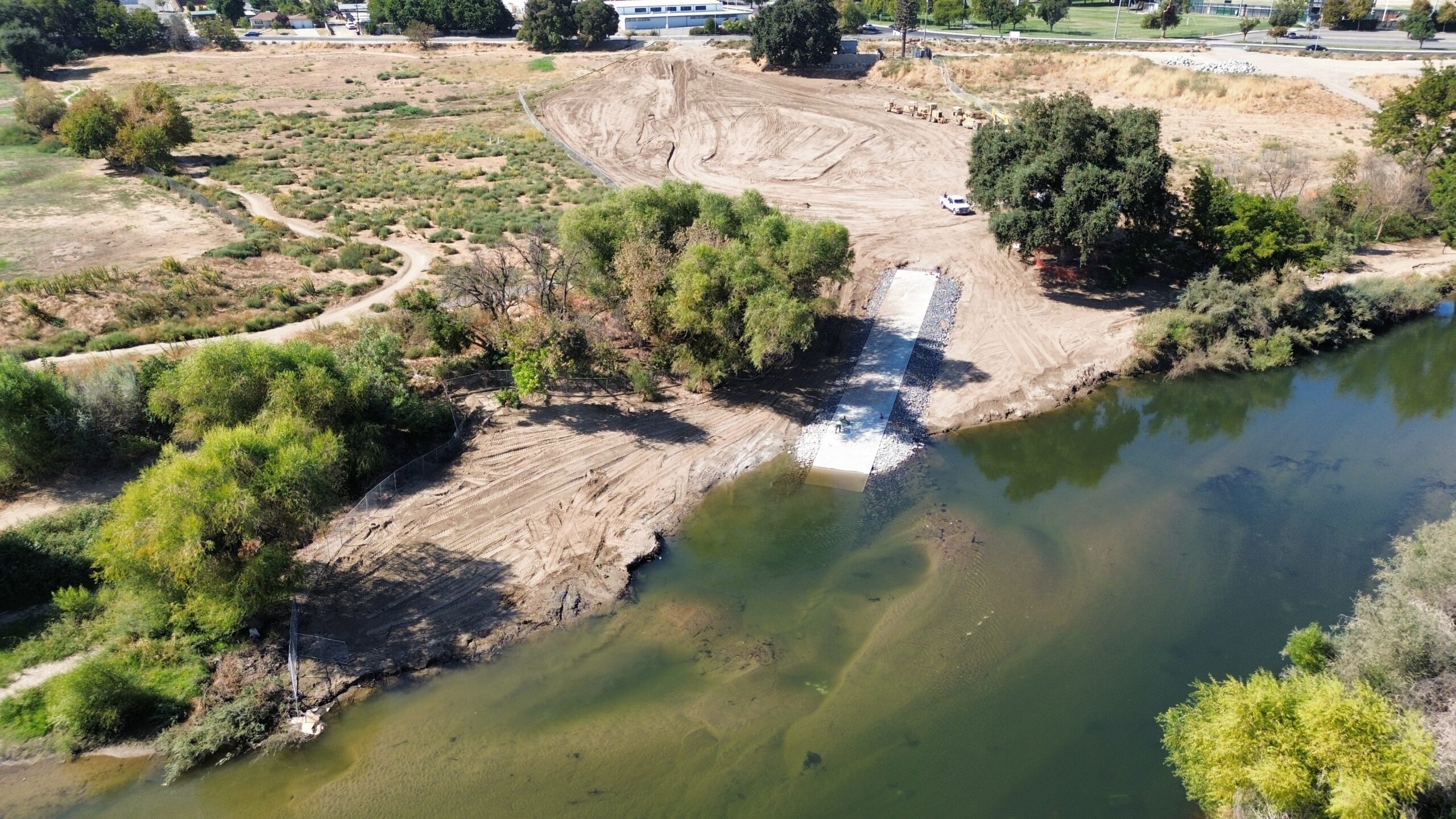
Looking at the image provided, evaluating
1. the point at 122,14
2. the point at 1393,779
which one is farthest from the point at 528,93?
the point at 1393,779

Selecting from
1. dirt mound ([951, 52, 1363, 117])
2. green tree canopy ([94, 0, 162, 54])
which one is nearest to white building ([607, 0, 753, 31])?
dirt mound ([951, 52, 1363, 117])

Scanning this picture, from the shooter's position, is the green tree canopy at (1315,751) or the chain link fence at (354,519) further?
the chain link fence at (354,519)

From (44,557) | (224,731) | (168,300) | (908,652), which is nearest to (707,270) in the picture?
(908,652)

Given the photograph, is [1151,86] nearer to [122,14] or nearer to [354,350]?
[354,350]

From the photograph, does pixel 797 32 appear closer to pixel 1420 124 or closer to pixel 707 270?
pixel 1420 124

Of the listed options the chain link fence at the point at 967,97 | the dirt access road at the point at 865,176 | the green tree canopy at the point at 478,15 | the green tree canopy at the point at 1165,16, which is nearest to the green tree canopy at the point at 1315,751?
the dirt access road at the point at 865,176

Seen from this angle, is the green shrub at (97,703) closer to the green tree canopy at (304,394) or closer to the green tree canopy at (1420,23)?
the green tree canopy at (304,394)
